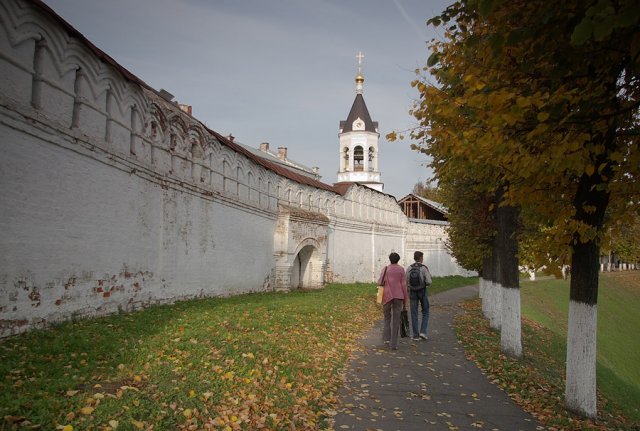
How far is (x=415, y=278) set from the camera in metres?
10.4

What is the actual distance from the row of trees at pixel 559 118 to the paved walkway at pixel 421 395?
1192mm

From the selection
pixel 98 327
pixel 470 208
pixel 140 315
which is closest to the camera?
pixel 98 327

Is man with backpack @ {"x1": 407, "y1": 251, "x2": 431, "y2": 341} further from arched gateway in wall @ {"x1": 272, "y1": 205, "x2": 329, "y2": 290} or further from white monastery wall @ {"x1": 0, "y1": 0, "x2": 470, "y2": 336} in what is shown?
arched gateway in wall @ {"x1": 272, "y1": 205, "x2": 329, "y2": 290}

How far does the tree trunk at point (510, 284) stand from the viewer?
31.7 ft

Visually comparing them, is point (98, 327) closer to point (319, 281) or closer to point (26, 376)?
point (26, 376)

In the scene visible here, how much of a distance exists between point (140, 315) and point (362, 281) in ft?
69.3

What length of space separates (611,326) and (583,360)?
74.5ft

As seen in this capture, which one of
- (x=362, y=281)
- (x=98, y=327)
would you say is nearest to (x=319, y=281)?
(x=362, y=281)

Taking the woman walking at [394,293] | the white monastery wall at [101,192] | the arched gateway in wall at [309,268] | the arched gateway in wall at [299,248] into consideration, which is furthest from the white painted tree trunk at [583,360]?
the arched gateway in wall at [309,268]

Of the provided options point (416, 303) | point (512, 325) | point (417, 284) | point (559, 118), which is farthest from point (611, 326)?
point (559, 118)

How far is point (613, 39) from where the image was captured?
429cm

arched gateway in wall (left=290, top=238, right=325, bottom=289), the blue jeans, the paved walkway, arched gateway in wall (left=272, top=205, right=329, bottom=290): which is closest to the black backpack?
the blue jeans

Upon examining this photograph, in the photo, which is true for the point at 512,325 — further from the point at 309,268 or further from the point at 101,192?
the point at 309,268

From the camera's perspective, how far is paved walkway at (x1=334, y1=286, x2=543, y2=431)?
5.53 meters
